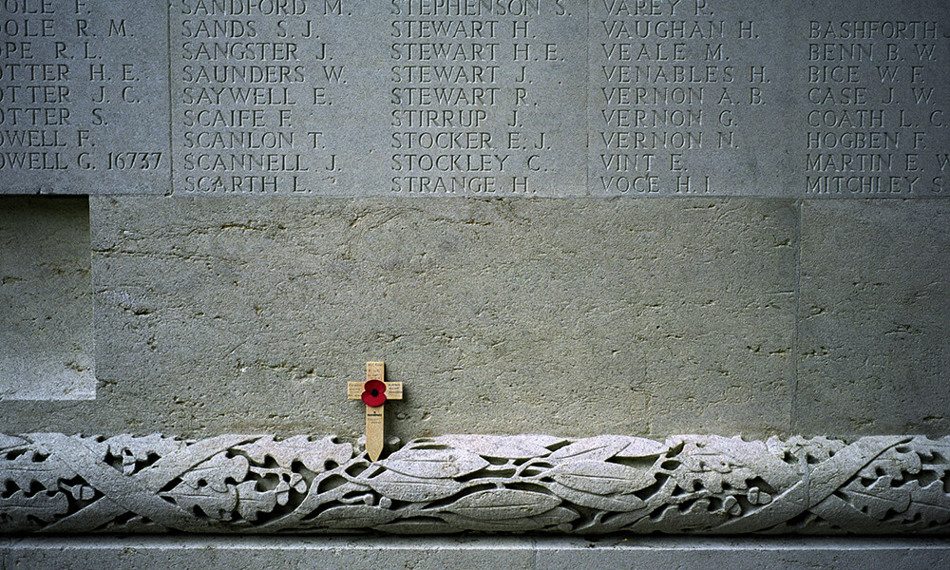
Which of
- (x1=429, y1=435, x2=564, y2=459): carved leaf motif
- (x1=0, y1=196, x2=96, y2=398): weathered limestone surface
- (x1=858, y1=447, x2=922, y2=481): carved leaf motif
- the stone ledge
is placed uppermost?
(x1=0, y1=196, x2=96, y2=398): weathered limestone surface

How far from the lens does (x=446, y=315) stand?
327 cm

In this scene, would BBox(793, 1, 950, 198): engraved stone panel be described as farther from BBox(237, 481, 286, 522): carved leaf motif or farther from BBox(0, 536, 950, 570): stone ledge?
BBox(237, 481, 286, 522): carved leaf motif

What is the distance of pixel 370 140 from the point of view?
10.6ft

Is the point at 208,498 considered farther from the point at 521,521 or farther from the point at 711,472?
the point at 711,472

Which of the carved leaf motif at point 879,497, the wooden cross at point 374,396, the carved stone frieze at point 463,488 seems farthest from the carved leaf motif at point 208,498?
the carved leaf motif at point 879,497

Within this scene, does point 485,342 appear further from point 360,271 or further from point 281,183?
point 281,183

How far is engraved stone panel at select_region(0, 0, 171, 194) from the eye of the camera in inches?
124

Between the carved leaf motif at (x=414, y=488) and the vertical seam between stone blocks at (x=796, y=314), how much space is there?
5.88ft

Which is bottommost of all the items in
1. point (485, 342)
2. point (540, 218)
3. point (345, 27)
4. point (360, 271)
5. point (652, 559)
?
point (652, 559)

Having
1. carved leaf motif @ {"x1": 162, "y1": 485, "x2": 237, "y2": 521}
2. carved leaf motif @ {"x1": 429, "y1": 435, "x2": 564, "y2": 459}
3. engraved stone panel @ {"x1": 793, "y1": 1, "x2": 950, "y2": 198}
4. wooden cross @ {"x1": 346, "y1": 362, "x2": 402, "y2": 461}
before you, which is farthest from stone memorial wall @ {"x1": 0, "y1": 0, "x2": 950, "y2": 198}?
carved leaf motif @ {"x1": 162, "y1": 485, "x2": 237, "y2": 521}

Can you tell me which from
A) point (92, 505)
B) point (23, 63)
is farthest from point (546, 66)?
point (92, 505)

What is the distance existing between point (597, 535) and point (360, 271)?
5.99 ft

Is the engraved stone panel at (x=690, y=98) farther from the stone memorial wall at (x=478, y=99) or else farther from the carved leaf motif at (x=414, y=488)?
the carved leaf motif at (x=414, y=488)

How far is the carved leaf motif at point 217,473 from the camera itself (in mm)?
3037
